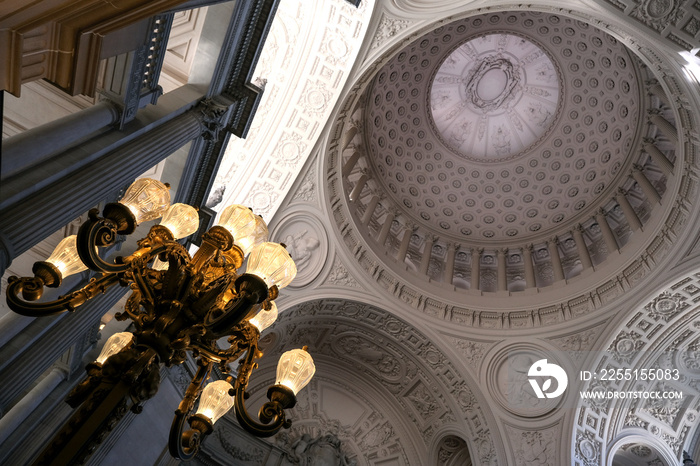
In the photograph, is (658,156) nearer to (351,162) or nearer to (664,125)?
(664,125)

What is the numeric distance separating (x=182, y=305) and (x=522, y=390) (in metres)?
10.6

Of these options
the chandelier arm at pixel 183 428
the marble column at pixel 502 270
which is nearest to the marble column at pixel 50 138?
the chandelier arm at pixel 183 428

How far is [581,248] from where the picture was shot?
46.2ft

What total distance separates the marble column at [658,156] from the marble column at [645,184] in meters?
0.54

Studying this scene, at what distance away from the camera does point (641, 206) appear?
532 inches

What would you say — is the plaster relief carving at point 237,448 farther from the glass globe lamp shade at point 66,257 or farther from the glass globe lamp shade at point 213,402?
the glass globe lamp shade at point 66,257

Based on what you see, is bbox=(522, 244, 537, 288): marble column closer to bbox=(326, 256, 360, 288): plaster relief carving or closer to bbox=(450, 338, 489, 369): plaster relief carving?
bbox=(450, 338, 489, 369): plaster relief carving

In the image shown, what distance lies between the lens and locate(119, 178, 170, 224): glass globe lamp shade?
4.77 metres

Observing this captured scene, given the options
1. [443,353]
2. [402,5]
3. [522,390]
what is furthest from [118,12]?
[522,390]

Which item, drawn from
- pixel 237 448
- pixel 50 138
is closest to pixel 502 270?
pixel 237 448

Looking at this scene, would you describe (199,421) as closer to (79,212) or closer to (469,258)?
(79,212)

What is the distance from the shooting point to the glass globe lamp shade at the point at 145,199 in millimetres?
4766

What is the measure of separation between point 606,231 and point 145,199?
41.9 feet

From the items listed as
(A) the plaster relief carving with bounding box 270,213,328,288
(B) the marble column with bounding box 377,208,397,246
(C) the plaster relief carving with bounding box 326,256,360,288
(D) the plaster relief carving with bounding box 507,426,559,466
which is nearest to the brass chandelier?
(A) the plaster relief carving with bounding box 270,213,328,288
